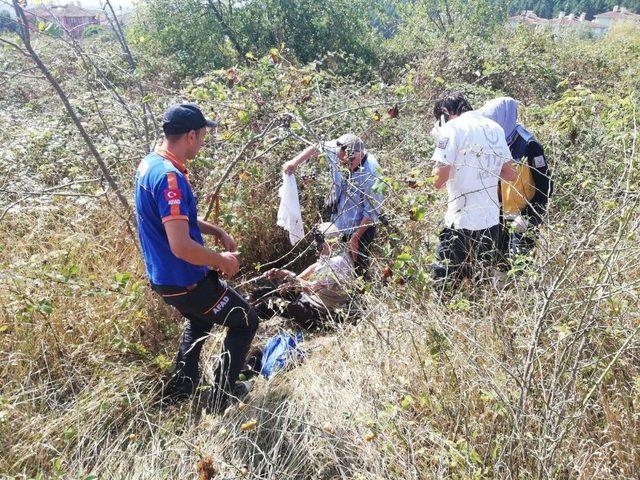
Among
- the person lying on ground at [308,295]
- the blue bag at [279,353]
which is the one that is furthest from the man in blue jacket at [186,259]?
the person lying on ground at [308,295]

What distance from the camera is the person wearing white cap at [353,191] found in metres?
3.03

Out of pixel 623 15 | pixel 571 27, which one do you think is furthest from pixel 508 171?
pixel 623 15

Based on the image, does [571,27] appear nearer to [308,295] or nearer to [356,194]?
[356,194]

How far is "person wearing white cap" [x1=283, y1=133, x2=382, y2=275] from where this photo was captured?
3.03 metres

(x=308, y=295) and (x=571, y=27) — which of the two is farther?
(x=571, y=27)

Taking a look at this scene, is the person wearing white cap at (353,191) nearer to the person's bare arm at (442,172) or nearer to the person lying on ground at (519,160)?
the person's bare arm at (442,172)

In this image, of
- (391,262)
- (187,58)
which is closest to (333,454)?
(391,262)

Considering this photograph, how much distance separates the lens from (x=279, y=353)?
2.90 m

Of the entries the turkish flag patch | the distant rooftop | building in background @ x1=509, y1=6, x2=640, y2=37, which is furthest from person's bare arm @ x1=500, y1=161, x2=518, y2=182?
the distant rooftop

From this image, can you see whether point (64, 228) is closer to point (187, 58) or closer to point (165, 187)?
point (165, 187)

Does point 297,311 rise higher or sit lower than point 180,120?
lower

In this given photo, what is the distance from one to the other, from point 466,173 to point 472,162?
8 centimetres

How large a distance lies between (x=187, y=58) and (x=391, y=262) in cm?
842

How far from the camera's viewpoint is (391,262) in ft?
8.61
